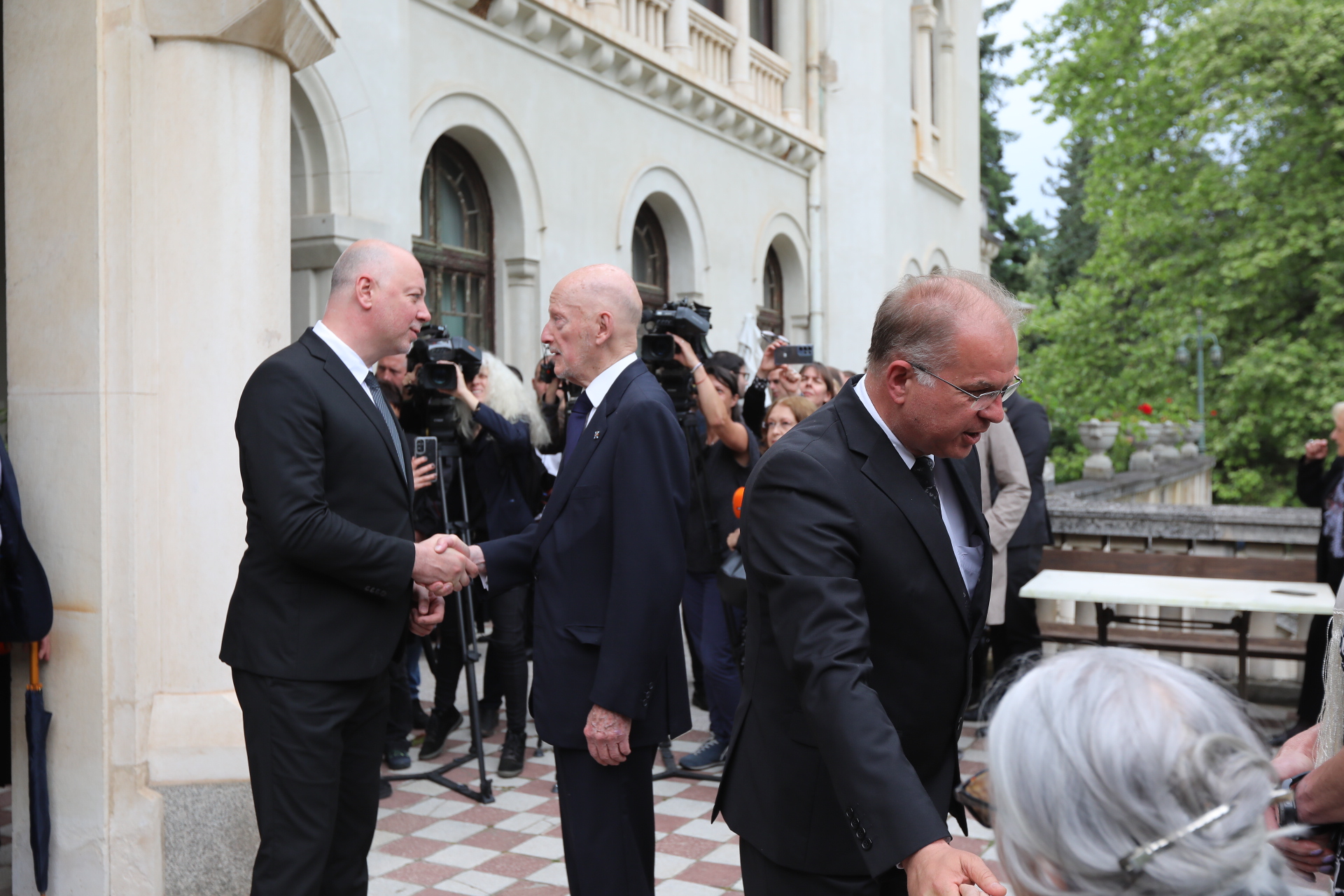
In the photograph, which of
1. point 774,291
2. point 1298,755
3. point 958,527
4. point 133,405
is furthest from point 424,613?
point 774,291

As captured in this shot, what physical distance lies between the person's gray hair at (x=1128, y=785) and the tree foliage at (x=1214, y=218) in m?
18.9

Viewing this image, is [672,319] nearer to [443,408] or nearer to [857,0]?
[443,408]

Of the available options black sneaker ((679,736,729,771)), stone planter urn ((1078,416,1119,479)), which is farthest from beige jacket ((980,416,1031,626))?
stone planter urn ((1078,416,1119,479))

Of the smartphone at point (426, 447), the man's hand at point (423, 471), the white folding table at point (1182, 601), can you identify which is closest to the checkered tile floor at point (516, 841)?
the white folding table at point (1182, 601)

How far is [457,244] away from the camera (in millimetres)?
9812

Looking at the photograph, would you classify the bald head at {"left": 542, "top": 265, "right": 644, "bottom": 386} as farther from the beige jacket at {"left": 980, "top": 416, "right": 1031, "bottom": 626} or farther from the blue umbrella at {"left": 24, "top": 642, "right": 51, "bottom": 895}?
the beige jacket at {"left": 980, "top": 416, "right": 1031, "bottom": 626}

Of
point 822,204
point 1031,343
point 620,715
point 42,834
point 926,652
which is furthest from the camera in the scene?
point 1031,343

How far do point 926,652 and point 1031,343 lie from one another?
126 ft

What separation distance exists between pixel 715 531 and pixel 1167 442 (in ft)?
55.2

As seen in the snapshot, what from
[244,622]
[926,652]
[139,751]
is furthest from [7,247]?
[926,652]

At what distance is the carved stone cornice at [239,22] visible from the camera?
4109mm

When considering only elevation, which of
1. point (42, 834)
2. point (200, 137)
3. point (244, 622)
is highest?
point (200, 137)

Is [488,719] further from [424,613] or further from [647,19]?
[647,19]

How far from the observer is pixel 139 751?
162 inches
